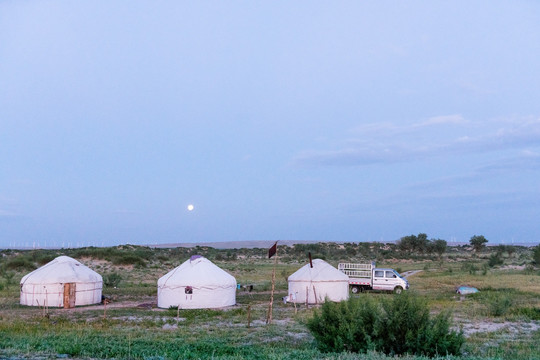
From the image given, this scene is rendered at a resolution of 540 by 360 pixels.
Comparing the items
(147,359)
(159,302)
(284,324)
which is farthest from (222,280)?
(147,359)

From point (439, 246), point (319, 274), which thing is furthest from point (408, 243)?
point (319, 274)

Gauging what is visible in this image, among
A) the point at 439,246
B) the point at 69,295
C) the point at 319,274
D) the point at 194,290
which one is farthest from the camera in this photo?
the point at 439,246

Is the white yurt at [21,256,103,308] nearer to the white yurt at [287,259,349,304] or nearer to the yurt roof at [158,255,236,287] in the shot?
the yurt roof at [158,255,236,287]

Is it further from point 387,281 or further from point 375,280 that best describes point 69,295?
point 387,281

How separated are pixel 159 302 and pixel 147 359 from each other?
15409 millimetres

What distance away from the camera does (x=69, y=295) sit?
25.0 metres

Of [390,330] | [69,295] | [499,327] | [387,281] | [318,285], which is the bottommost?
[499,327]

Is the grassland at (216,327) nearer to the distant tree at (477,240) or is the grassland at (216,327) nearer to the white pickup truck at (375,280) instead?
the white pickup truck at (375,280)

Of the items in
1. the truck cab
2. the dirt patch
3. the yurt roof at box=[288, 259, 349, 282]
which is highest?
the yurt roof at box=[288, 259, 349, 282]

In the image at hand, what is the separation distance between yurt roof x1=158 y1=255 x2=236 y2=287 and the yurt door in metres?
3.87

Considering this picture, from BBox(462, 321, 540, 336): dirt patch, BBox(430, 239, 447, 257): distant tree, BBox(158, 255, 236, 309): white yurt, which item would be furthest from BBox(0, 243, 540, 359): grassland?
BBox(430, 239, 447, 257): distant tree

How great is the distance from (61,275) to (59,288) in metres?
0.60

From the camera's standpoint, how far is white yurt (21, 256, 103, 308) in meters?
25.1

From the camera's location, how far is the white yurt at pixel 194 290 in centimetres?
2417
